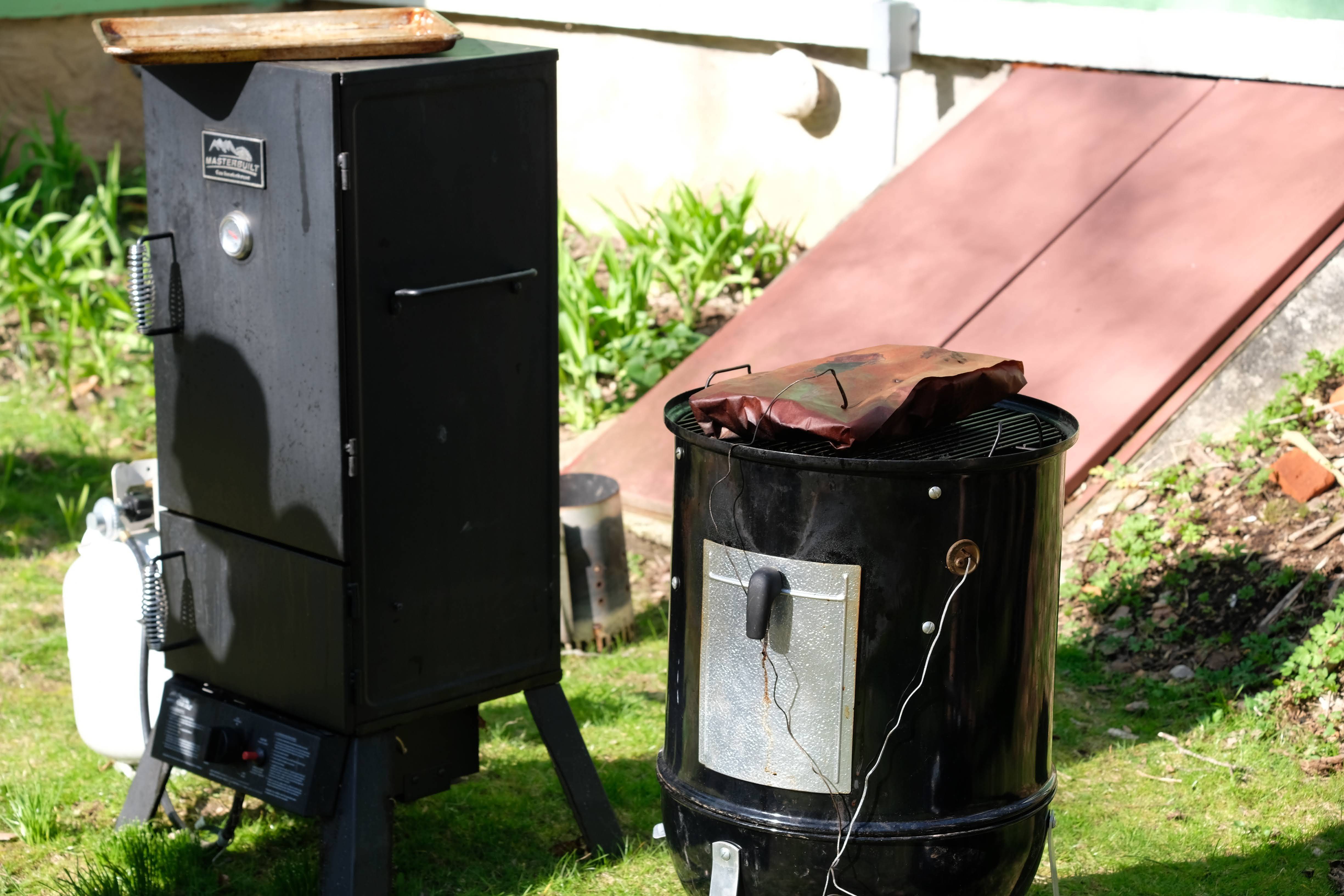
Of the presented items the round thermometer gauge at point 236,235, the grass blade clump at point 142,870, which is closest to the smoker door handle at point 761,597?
the round thermometer gauge at point 236,235

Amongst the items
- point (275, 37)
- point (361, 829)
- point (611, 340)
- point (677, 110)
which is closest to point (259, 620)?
point (361, 829)

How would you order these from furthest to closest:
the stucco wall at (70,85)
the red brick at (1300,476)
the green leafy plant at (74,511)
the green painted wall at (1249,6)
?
the stucco wall at (70,85) → the green leafy plant at (74,511) → the green painted wall at (1249,6) → the red brick at (1300,476)

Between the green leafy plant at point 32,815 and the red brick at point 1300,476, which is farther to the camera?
the red brick at point 1300,476

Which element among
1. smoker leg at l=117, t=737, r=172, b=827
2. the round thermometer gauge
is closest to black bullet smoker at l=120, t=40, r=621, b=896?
the round thermometer gauge

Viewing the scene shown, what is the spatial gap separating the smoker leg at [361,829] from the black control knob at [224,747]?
0.28 metres

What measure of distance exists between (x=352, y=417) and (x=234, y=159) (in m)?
0.62

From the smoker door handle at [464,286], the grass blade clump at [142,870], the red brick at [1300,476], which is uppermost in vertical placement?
the smoker door handle at [464,286]

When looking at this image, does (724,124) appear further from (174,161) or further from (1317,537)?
(174,161)

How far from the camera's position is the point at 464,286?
3.33 metres

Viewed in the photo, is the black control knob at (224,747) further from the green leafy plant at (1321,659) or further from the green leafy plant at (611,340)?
the green leafy plant at (611,340)

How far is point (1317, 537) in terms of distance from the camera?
4656 mm

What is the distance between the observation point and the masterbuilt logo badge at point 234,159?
3215 millimetres

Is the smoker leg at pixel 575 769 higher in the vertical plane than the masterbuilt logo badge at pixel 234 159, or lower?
lower

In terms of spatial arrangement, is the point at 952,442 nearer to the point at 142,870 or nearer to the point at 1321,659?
the point at 1321,659
